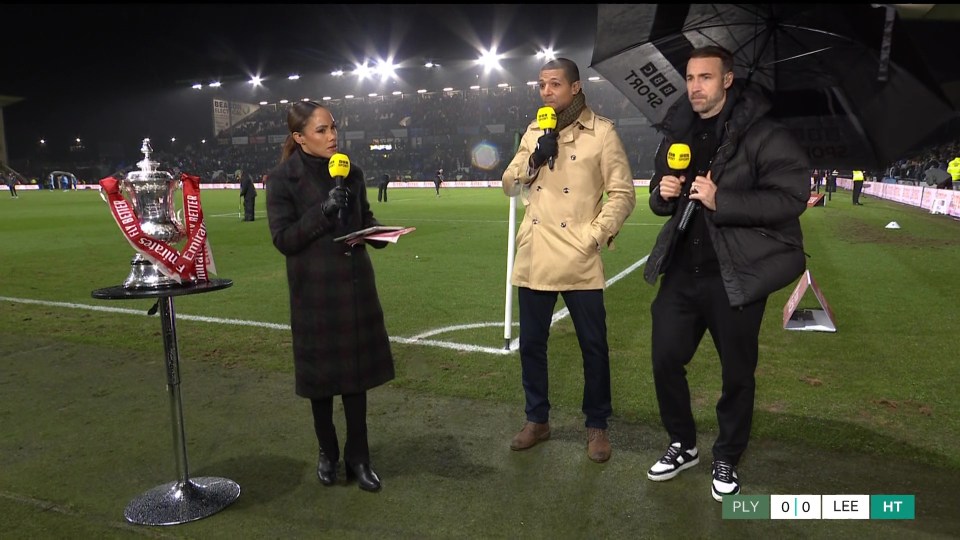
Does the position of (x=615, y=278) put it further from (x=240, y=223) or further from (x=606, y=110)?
(x=606, y=110)

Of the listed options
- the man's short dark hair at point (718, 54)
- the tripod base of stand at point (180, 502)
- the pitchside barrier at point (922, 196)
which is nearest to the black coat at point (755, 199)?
the man's short dark hair at point (718, 54)

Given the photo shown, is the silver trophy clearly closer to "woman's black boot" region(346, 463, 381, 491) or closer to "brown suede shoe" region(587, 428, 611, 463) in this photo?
"woman's black boot" region(346, 463, 381, 491)

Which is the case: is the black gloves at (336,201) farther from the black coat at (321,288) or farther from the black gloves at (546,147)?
the black gloves at (546,147)

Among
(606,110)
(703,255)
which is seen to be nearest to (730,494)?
(703,255)

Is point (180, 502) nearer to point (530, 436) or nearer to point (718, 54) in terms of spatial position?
point (530, 436)

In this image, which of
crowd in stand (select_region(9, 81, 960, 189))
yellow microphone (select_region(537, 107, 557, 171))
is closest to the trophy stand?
yellow microphone (select_region(537, 107, 557, 171))

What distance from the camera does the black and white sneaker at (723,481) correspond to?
3.04 m

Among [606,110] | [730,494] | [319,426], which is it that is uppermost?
[606,110]

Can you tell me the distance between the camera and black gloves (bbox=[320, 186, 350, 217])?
2768mm

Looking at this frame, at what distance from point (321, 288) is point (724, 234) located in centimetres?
192

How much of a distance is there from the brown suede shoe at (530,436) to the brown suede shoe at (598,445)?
268 millimetres

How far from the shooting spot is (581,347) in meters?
3.47

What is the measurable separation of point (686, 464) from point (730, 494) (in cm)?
33

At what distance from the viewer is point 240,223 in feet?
60.4
